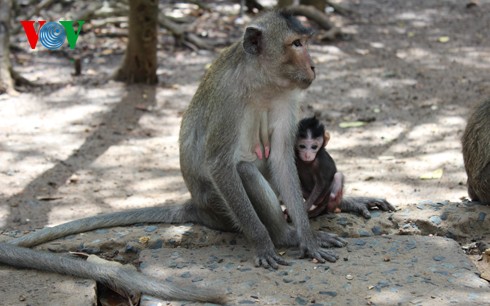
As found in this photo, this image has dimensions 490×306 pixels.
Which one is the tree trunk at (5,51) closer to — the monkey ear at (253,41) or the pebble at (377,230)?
the monkey ear at (253,41)

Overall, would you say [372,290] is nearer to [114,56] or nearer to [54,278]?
[54,278]

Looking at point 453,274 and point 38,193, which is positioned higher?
point 453,274

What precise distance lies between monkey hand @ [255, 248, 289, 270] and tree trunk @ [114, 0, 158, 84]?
5.41 metres

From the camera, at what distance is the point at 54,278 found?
158 inches

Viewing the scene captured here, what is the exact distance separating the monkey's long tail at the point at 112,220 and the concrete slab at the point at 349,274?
36cm

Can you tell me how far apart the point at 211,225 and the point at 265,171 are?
48 cm

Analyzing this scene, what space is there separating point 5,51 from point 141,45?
1690 millimetres

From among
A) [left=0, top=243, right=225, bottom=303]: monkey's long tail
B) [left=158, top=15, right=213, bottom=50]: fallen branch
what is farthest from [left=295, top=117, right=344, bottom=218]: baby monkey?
[left=158, top=15, right=213, bottom=50]: fallen branch

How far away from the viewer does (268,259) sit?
4176mm

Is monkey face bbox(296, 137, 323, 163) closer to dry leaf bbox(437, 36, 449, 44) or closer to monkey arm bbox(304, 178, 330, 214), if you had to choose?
monkey arm bbox(304, 178, 330, 214)

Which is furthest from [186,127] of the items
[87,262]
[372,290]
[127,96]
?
[127,96]

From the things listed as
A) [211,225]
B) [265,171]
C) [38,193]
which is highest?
[265,171]

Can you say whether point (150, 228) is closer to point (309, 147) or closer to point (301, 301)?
point (309, 147)

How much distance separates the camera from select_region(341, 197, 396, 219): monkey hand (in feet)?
15.9
